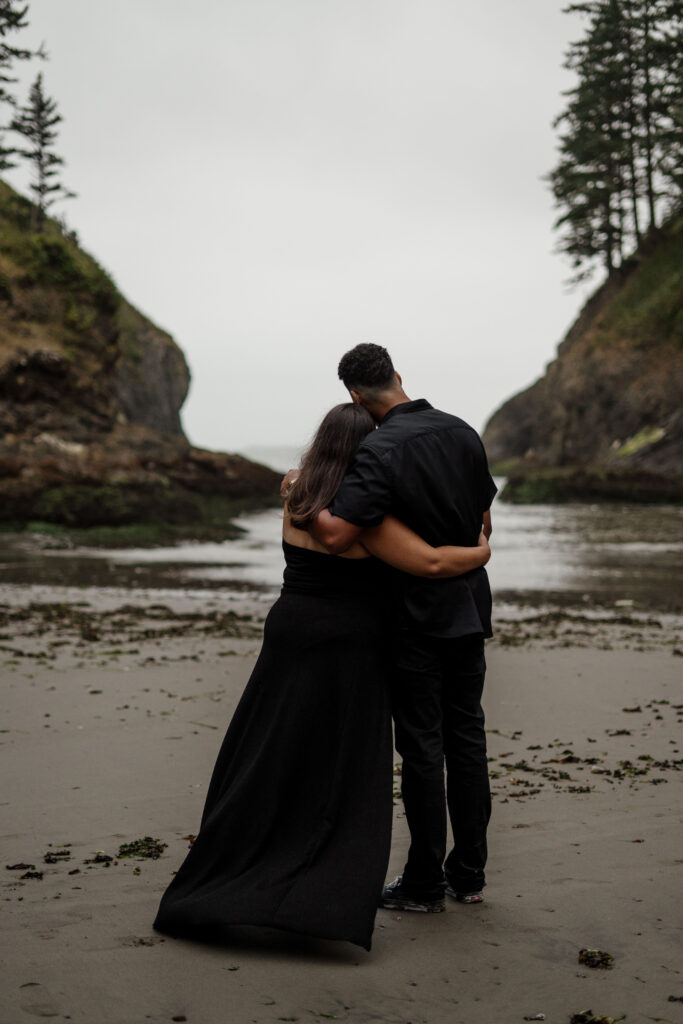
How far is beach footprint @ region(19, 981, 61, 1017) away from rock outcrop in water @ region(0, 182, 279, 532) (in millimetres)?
22974

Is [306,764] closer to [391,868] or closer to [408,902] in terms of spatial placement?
[408,902]

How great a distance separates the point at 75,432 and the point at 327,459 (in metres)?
28.9

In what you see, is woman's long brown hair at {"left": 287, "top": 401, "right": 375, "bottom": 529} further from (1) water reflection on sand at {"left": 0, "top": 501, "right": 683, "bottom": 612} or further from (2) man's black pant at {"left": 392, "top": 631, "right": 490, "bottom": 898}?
(1) water reflection on sand at {"left": 0, "top": 501, "right": 683, "bottom": 612}

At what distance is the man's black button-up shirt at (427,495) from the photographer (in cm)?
358

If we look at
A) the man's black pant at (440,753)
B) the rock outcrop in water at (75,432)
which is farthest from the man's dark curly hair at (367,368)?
the rock outcrop in water at (75,432)

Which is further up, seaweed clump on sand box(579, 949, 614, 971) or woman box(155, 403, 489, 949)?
woman box(155, 403, 489, 949)

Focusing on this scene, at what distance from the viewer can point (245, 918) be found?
334cm

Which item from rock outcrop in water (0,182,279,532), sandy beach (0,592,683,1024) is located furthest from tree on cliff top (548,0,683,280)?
sandy beach (0,592,683,1024)

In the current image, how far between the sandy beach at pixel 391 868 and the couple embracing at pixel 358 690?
Answer: 0.77 feet

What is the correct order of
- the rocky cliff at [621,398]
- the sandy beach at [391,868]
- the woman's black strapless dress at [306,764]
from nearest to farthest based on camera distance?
the sandy beach at [391,868] < the woman's black strapless dress at [306,764] < the rocky cliff at [621,398]

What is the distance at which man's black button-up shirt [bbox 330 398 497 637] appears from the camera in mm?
3580

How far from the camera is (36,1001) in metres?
2.93

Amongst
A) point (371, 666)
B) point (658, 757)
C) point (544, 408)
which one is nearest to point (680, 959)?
point (371, 666)

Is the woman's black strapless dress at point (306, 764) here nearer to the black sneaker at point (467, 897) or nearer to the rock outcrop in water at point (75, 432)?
the black sneaker at point (467, 897)
